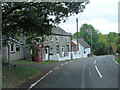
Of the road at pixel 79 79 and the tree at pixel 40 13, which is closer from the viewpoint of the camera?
the road at pixel 79 79

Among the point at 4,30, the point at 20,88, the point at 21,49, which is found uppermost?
the point at 4,30

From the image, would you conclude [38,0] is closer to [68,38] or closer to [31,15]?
[31,15]

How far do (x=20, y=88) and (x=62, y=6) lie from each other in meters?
6.55

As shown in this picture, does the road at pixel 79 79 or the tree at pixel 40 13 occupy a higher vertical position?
the tree at pixel 40 13

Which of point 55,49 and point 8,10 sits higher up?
point 8,10

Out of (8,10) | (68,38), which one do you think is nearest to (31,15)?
(8,10)

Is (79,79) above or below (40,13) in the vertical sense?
below

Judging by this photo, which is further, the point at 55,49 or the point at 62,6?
the point at 55,49

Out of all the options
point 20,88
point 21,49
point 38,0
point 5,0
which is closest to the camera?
point 20,88

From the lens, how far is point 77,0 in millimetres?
10906

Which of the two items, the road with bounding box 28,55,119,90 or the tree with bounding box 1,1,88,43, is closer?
the road with bounding box 28,55,119,90

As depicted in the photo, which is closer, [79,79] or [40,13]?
[79,79]

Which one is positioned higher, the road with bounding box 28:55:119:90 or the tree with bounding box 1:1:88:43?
the tree with bounding box 1:1:88:43

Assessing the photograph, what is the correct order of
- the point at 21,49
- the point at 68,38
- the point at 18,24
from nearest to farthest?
the point at 18,24 < the point at 21,49 < the point at 68,38
